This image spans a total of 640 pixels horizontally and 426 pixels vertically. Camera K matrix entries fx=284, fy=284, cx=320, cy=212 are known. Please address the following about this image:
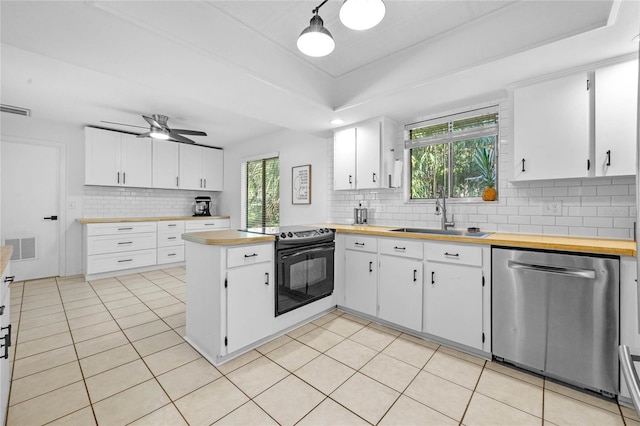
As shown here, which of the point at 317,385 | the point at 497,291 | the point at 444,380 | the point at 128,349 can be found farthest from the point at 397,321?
the point at 128,349

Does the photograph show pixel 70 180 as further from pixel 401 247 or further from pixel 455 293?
pixel 455 293

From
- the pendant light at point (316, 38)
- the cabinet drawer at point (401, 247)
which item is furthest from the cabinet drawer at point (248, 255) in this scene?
the pendant light at point (316, 38)

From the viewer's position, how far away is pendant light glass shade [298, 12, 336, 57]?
1603mm

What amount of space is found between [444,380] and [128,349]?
96.5 inches

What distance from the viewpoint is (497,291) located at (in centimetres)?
210

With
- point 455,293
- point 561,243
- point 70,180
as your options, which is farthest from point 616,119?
point 70,180

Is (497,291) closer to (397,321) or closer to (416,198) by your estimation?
(397,321)

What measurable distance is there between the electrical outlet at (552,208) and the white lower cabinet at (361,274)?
1.47 metres

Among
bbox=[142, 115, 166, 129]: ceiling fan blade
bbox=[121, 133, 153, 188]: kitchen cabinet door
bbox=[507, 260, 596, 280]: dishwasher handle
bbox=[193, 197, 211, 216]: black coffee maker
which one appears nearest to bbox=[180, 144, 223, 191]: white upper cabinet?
bbox=[193, 197, 211, 216]: black coffee maker

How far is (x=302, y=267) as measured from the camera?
2678mm

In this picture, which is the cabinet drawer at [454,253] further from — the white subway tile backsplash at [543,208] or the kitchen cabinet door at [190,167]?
the kitchen cabinet door at [190,167]

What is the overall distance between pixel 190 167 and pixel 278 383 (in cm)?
493

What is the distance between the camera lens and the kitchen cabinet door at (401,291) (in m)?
2.50

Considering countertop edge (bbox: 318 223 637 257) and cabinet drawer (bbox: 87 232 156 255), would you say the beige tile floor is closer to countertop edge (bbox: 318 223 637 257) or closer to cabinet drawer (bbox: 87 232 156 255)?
countertop edge (bbox: 318 223 637 257)
